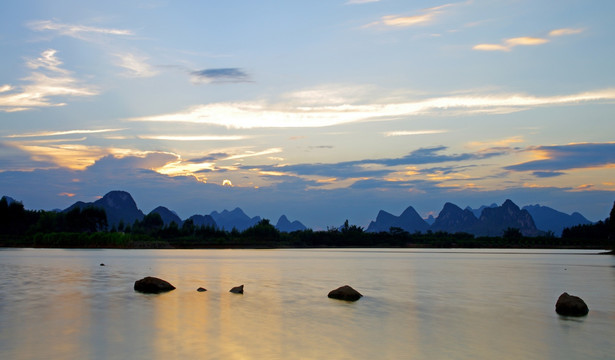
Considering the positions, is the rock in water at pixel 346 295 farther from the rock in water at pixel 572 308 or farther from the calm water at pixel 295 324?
the rock in water at pixel 572 308

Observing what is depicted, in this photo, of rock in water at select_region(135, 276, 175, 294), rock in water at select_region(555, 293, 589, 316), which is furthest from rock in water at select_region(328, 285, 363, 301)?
rock in water at select_region(135, 276, 175, 294)

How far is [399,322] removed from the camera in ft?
75.4

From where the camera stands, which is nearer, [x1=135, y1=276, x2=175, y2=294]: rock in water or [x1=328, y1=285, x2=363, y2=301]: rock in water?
[x1=328, y1=285, x2=363, y2=301]: rock in water

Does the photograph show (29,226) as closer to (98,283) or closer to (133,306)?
(98,283)

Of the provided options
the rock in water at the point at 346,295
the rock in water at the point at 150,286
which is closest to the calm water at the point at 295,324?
the rock in water at the point at 346,295

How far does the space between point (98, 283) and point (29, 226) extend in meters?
158

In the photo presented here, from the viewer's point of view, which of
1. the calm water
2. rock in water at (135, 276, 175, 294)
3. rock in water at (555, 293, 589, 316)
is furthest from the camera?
rock in water at (135, 276, 175, 294)

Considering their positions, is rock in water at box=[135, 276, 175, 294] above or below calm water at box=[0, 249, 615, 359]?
above

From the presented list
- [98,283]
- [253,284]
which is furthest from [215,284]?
[98,283]

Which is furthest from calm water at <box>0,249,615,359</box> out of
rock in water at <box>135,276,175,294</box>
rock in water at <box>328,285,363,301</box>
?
rock in water at <box>135,276,175,294</box>

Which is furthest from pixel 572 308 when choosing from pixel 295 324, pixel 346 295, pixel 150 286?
pixel 150 286

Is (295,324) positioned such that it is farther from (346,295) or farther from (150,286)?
(150,286)

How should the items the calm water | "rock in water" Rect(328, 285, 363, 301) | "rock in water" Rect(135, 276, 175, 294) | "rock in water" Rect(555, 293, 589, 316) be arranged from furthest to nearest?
"rock in water" Rect(135, 276, 175, 294) < "rock in water" Rect(328, 285, 363, 301) < "rock in water" Rect(555, 293, 589, 316) < the calm water

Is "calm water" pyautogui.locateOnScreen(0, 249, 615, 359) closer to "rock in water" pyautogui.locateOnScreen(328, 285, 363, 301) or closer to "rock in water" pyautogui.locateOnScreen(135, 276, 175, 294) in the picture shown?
"rock in water" pyautogui.locateOnScreen(328, 285, 363, 301)
